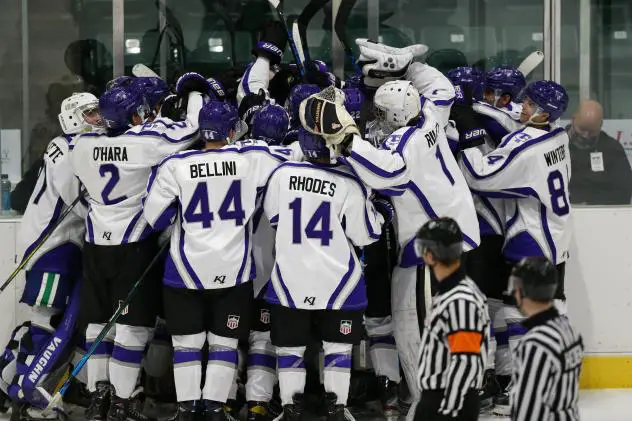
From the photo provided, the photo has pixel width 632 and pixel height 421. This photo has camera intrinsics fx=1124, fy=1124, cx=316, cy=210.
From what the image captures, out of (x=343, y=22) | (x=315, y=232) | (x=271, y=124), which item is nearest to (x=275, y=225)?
(x=315, y=232)

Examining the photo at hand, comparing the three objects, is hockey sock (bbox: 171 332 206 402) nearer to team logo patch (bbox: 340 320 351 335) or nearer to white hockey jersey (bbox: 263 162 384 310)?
white hockey jersey (bbox: 263 162 384 310)

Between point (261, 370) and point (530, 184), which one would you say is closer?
point (261, 370)

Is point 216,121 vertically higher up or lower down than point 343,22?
lower down

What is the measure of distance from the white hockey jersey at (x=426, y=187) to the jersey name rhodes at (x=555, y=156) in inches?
16.6

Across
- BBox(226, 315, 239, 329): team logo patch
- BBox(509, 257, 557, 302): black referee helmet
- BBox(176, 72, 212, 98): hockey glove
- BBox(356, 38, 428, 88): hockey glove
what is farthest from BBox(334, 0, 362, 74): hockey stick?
BBox(509, 257, 557, 302): black referee helmet

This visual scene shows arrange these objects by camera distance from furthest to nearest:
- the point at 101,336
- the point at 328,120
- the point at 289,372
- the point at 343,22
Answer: the point at 343,22 → the point at 101,336 → the point at 289,372 → the point at 328,120

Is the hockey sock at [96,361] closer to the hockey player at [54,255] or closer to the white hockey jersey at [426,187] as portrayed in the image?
the hockey player at [54,255]

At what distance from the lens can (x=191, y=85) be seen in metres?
4.98

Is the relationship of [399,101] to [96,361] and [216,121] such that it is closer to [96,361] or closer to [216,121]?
[216,121]

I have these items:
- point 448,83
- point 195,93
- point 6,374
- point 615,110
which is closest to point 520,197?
point 448,83

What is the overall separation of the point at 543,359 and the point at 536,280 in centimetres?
21

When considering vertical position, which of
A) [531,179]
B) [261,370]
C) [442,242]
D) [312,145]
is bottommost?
[261,370]

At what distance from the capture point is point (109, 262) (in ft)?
15.1

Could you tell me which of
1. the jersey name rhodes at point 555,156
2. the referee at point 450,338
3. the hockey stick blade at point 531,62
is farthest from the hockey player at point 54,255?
Result: the hockey stick blade at point 531,62
